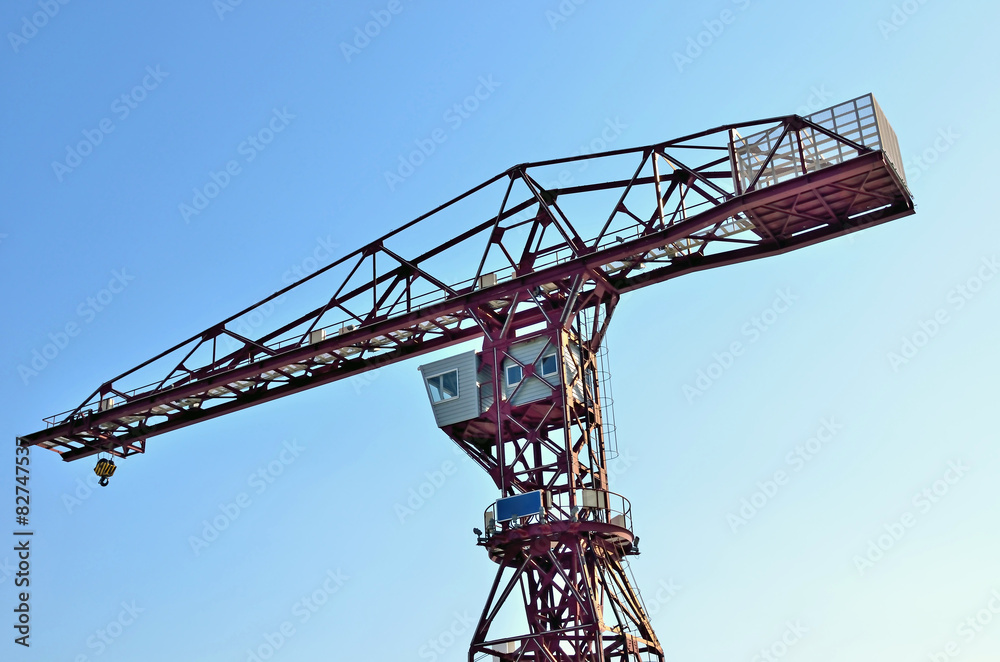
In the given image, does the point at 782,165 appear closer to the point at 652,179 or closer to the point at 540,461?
the point at 652,179

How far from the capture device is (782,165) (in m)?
36.9

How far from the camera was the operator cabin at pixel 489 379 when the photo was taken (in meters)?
40.8

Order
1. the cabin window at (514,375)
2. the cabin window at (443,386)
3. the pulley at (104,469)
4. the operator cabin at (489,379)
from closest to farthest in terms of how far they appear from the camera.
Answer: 1. the operator cabin at (489,379)
2. the cabin window at (514,375)
3. the cabin window at (443,386)
4. the pulley at (104,469)

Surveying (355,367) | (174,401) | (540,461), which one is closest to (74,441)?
(174,401)

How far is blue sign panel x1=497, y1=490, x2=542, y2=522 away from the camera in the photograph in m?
38.4

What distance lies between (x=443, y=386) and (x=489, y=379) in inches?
76.2

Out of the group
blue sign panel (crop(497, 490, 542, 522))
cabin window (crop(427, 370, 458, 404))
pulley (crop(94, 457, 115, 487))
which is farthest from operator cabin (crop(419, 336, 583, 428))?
pulley (crop(94, 457, 115, 487))

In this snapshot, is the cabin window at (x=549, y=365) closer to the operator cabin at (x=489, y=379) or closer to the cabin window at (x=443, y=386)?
the operator cabin at (x=489, y=379)

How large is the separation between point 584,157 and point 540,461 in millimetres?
11187

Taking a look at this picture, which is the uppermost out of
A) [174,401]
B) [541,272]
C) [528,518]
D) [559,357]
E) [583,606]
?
[174,401]

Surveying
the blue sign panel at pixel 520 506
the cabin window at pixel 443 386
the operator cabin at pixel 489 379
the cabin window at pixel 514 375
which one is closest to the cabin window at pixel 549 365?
the operator cabin at pixel 489 379

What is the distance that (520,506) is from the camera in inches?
1521

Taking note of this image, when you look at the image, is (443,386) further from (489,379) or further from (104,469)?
(104,469)

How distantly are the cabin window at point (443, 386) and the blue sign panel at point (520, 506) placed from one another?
5.47 meters
